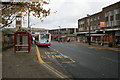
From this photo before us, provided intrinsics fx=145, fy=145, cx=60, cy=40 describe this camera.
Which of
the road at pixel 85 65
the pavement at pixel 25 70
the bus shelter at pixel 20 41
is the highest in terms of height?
the bus shelter at pixel 20 41

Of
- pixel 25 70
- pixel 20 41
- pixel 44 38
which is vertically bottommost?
pixel 25 70

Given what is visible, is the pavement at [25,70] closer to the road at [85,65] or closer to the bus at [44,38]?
the road at [85,65]

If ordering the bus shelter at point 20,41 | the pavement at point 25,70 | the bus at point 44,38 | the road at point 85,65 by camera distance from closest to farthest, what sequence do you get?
the pavement at point 25,70 → the road at point 85,65 → the bus shelter at point 20,41 → the bus at point 44,38

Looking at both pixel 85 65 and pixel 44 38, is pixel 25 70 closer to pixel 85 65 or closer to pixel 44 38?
pixel 85 65

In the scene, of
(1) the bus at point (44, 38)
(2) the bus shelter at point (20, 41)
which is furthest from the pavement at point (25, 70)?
(1) the bus at point (44, 38)

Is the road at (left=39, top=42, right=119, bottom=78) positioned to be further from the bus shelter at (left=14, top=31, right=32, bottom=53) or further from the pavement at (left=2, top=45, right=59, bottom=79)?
the bus shelter at (left=14, top=31, right=32, bottom=53)

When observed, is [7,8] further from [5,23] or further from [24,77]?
[24,77]

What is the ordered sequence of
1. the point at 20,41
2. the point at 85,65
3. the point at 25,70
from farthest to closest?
the point at 20,41, the point at 85,65, the point at 25,70

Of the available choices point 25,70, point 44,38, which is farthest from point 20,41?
point 25,70

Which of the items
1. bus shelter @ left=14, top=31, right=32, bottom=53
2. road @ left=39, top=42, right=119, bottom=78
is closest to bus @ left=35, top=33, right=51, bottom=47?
bus shelter @ left=14, top=31, right=32, bottom=53

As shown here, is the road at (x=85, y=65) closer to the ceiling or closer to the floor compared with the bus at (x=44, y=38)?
closer to the floor

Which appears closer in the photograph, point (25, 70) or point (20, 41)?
point (25, 70)

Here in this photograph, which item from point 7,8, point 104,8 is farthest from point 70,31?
point 7,8

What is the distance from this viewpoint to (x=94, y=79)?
20.8ft
